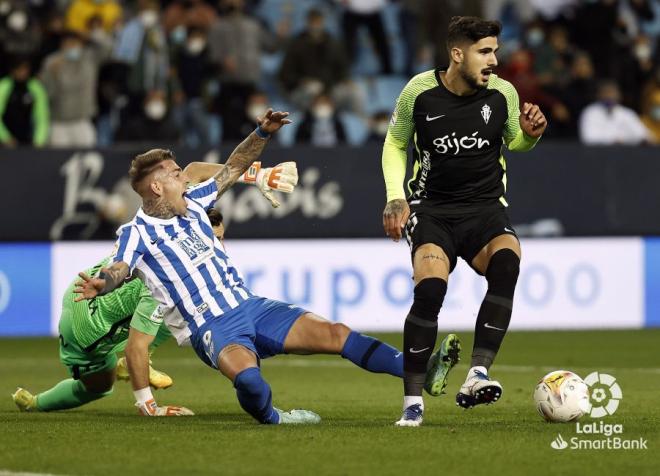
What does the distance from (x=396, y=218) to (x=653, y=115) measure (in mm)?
11434

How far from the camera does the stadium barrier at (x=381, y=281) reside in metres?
15.7

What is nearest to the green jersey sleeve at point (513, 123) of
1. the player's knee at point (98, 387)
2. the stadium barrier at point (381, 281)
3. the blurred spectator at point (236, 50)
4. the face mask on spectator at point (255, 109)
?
the player's knee at point (98, 387)

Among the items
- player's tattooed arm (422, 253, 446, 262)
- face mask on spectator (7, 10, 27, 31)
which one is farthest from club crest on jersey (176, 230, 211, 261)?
face mask on spectator (7, 10, 27, 31)

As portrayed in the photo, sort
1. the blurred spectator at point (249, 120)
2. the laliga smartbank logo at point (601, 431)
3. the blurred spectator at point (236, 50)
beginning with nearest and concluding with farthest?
the laliga smartbank logo at point (601, 431) < the blurred spectator at point (249, 120) < the blurred spectator at point (236, 50)

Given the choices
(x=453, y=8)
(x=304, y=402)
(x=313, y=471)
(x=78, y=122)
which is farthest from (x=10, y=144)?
(x=313, y=471)

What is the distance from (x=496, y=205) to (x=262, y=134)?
1.41m

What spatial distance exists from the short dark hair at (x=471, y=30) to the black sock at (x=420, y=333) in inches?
51.2

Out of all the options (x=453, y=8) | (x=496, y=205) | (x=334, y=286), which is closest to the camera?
(x=496, y=205)

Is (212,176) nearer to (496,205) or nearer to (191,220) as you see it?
(191,220)

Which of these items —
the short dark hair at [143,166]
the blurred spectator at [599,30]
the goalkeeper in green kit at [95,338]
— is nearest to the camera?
the short dark hair at [143,166]

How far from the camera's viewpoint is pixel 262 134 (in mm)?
8719

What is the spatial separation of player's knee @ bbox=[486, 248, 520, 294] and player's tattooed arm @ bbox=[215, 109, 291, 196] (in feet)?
4.88

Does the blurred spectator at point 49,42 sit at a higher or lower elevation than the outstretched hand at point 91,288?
higher

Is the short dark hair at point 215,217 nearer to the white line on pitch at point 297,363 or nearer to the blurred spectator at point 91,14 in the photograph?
the white line on pitch at point 297,363
